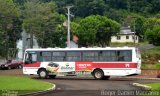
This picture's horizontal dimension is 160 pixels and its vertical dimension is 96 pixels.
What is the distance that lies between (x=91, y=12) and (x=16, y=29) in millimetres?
55481

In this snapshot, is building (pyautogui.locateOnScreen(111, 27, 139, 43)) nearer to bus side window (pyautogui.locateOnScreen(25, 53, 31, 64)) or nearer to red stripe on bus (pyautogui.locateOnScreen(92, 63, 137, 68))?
bus side window (pyautogui.locateOnScreen(25, 53, 31, 64))

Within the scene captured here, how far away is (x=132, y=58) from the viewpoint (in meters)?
37.2

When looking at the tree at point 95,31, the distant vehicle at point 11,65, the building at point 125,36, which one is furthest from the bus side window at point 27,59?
the building at point 125,36

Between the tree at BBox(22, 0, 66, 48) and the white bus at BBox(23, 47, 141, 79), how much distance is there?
104 feet

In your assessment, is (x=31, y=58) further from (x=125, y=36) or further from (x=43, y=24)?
(x=125, y=36)

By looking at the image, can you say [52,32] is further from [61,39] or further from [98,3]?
[98,3]

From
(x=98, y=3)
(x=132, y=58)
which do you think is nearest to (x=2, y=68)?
(x=132, y=58)

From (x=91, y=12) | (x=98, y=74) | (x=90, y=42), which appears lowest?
(x=98, y=74)

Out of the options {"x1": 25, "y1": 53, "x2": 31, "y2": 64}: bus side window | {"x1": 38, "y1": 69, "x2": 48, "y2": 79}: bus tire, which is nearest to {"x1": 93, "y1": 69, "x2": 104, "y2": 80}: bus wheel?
{"x1": 38, "y1": 69, "x2": 48, "y2": 79}: bus tire

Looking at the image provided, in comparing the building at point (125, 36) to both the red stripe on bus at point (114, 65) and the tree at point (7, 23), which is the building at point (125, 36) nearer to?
the tree at point (7, 23)

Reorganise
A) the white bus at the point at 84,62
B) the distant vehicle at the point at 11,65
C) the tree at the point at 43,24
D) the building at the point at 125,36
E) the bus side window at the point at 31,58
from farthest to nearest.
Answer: the building at the point at 125,36
the tree at the point at 43,24
the distant vehicle at the point at 11,65
the bus side window at the point at 31,58
the white bus at the point at 84,62

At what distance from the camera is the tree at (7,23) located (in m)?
67.4

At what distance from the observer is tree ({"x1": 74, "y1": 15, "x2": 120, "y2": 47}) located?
268 ft

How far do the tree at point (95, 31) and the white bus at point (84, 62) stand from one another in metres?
40.6
